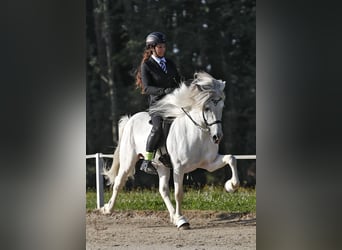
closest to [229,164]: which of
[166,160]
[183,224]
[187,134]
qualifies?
[187,134]

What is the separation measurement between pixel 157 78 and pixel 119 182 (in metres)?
1.13

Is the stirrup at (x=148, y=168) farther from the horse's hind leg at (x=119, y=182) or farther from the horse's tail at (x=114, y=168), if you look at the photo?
the horse's tail at (x=114, y=168)

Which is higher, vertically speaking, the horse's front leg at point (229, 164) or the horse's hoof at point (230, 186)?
the horse's front leg at point (229, 164)

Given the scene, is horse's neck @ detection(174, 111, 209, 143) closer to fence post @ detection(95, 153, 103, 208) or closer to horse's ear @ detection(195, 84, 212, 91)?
horse's ear @ detection(195, 84, 212, 91)

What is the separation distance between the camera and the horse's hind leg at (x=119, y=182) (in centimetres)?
679

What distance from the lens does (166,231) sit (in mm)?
6527

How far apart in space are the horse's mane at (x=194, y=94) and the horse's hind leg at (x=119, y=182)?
74 cm

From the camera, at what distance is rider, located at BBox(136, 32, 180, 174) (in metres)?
6.54

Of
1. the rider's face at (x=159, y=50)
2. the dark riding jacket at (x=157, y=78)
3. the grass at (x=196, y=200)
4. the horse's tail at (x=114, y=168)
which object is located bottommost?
the grass at (x=196, y=200)

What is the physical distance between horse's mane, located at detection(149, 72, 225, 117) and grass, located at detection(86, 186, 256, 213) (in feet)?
2.74

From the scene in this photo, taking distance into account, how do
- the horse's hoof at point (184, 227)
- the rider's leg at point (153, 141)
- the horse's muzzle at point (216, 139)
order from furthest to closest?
1. the rider's leg at point (153, 141)
2. the horse's hoof at point (184, 227)
3. the horse's muzzle at point (216, 139)

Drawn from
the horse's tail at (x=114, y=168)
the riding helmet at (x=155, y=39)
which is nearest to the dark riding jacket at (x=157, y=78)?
the riding helmet at (x=155, y=39)

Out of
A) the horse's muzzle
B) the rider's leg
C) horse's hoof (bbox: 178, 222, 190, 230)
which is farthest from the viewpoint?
the rider's leg

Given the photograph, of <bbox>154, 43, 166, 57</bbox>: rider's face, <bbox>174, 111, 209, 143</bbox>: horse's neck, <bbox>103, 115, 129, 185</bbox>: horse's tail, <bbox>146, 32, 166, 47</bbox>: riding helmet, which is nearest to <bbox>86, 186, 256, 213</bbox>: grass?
<bbox>103, 115, 129, 185</bbox>: horse's tail
